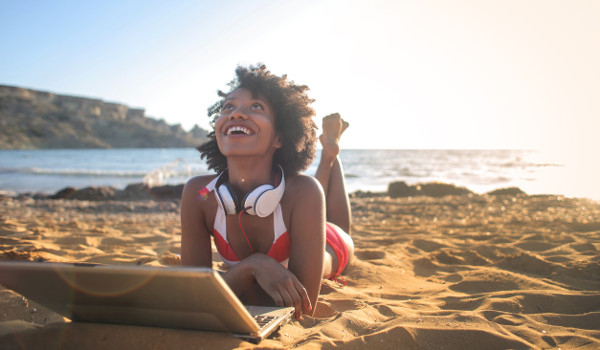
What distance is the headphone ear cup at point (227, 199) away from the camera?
87.1 inches

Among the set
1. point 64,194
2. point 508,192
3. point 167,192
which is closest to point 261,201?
point 167,192

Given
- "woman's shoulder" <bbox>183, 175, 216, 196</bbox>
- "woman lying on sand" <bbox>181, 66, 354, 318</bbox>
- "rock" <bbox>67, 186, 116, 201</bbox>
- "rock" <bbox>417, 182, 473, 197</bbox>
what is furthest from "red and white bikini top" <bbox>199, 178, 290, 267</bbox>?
"rock" <bbox>417, 182, 473, 197</bbox>

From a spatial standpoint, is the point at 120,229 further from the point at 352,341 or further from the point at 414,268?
the point at 352,341

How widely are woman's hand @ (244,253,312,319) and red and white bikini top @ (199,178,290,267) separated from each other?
0.31 m

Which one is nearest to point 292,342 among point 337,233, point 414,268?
point 337,233

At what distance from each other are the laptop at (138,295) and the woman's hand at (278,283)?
0.30 metres

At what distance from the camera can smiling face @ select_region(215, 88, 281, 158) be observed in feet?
7.63

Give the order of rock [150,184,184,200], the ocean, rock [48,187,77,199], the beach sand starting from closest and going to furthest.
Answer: the beach sand < rock [48,187,77,199] < rock [150,184,184,200] < the ocean

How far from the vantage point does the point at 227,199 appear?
2213 millimetres

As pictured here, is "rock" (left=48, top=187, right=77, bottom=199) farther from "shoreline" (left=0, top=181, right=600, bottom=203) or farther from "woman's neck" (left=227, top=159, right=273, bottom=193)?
"woman's neck" (left=227, top=159, right=273, bottom=193)

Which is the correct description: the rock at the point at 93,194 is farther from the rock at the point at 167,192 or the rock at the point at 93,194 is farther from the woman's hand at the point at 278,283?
the woman's hand at the point at 278,283

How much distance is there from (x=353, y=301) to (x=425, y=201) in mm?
8005

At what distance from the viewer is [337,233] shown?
3.44 metres

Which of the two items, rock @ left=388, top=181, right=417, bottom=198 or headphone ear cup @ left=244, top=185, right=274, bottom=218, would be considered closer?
headphone ear cup @ left=244, top=185, right=274, bottom=218
